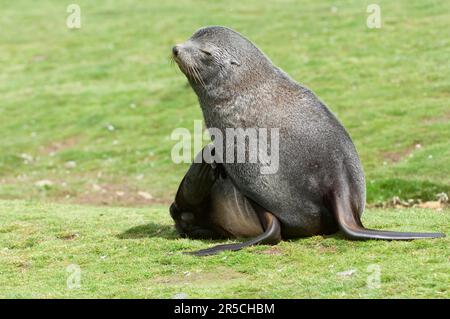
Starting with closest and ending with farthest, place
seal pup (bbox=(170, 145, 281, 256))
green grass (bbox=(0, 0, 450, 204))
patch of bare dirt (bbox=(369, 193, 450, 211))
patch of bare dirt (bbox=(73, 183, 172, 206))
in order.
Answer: seal pup (bbox=(170, 145, 281, 256)) → patch of bare dirt (bbox=(369, 193, 450, 211)) → patch of bare dirt (bbox=(73, 183, 172, 206)) → green grass (bbox=(0, 0, 450, 204))

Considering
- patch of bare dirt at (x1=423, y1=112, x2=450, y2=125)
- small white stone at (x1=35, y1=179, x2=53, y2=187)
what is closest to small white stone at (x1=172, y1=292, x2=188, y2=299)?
small white stone at (x1=35, y1=179, x2=53, y2=187)

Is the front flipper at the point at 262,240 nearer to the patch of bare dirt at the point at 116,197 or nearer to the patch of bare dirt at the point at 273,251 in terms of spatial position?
the patch of bare dirt at the point at 273,251

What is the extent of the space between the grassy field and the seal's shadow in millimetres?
50

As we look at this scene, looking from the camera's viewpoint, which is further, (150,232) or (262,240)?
(150,232)

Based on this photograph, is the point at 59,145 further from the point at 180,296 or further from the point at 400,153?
the point at 180,296

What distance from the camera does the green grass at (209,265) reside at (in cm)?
699

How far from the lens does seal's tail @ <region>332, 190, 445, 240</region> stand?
8391 millimetres

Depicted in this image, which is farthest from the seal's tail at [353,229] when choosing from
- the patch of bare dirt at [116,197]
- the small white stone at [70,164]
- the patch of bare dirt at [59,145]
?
the patch of bare dirt at [59,145]

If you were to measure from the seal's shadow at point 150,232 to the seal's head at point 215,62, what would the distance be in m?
2.06

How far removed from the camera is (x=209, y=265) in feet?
26.7

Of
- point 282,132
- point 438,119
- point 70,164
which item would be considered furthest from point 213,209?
point 70,164

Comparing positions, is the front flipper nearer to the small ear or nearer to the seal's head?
the seal's head

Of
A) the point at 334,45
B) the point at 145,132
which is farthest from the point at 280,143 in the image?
the point at 334,45

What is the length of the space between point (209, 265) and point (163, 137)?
46.7 ft
